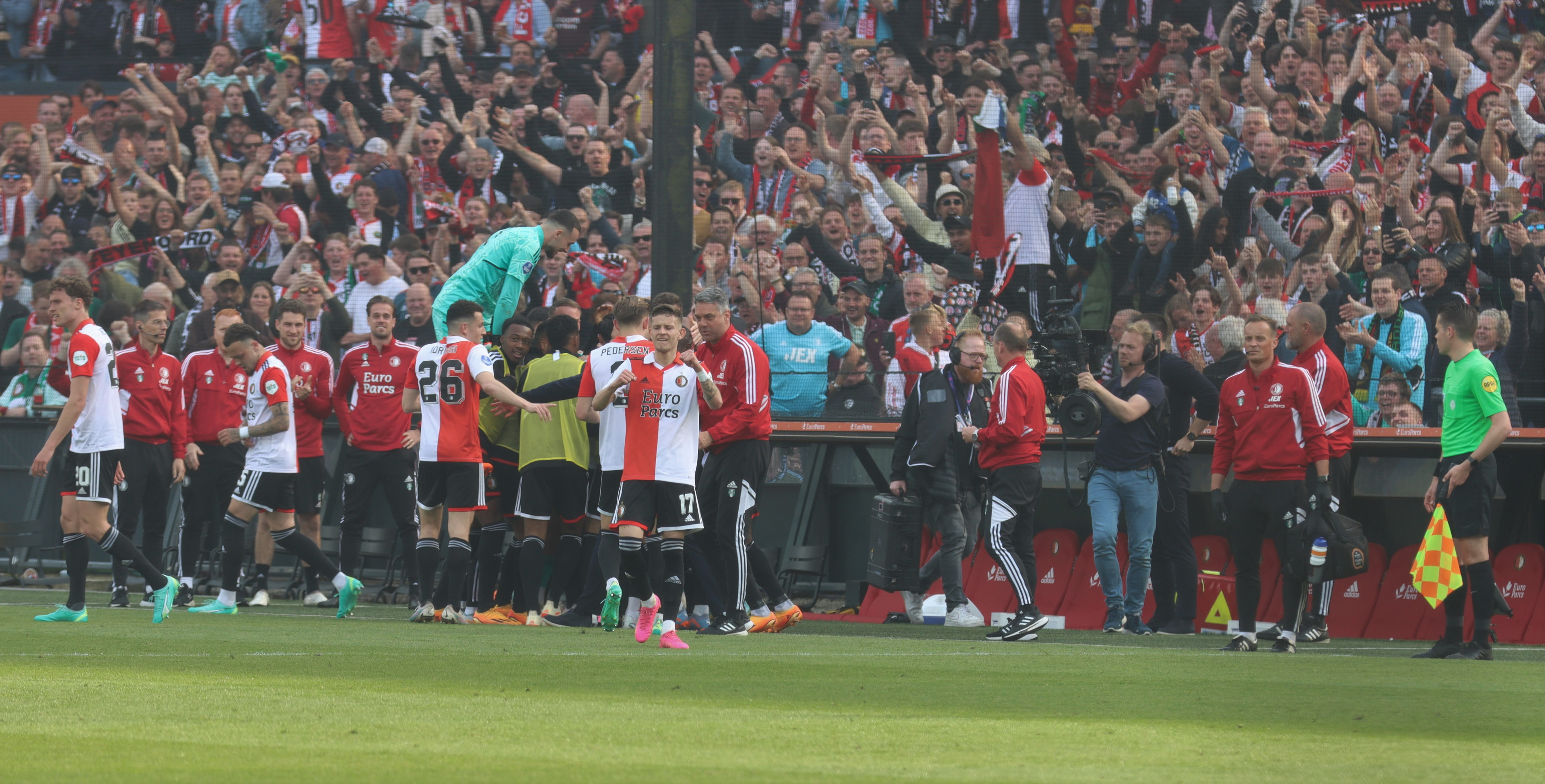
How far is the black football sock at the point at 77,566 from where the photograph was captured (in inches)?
383

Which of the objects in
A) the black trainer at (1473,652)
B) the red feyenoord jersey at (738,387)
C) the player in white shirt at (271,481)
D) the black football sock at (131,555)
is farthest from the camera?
the player in white shirt at (271,481)

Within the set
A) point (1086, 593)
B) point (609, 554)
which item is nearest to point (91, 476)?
point (609, 554)

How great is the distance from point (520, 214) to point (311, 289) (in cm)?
215

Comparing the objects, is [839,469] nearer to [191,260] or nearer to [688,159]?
[688,159]

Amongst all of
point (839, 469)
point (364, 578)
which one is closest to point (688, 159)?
point (839, 469)

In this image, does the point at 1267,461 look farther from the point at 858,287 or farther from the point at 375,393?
the point at 375,393

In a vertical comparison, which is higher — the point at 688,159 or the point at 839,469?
the point at 688,159

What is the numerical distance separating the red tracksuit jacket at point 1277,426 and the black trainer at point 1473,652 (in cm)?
115

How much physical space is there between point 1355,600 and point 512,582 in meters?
5.46

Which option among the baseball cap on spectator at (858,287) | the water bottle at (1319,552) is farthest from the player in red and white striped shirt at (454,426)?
the water bottle at (1319,552)

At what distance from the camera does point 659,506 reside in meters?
8.61

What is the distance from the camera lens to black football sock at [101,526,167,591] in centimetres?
998

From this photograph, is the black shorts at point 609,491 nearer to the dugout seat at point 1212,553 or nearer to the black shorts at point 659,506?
the black shorts at point 659,506

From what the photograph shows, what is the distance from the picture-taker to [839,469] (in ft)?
43.2
